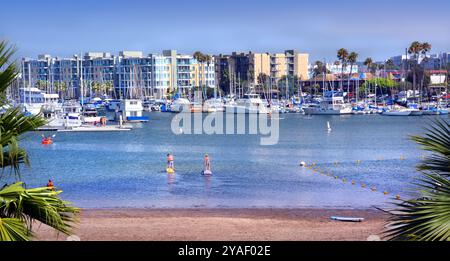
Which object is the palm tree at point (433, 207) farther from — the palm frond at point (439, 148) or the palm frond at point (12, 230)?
the palm frond at point (12, 230)

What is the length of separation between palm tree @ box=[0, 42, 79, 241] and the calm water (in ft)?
3.24

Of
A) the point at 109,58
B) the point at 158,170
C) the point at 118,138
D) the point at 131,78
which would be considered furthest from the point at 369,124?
the point at 109,58

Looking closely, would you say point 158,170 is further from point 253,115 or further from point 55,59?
point 55,59

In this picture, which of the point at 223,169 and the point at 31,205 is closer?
the point at 31,205

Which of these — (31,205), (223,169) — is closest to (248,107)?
(223,169)

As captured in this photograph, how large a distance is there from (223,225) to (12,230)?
53.9 ft

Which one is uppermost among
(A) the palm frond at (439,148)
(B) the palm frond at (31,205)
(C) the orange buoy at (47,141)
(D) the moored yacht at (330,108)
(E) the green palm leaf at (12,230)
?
(A) the palm frond at (439,148)

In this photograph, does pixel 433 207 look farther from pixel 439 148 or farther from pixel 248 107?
pixel 248 107

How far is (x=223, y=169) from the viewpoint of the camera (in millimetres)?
44719

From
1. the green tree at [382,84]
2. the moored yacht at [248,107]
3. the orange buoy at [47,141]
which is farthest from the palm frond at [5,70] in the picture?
the green tree at [382,84]

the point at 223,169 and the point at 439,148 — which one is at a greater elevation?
the point at 439,148

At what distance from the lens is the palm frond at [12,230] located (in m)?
5.92

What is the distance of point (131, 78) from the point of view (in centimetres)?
16938

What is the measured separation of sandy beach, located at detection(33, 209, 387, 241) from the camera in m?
19.7
